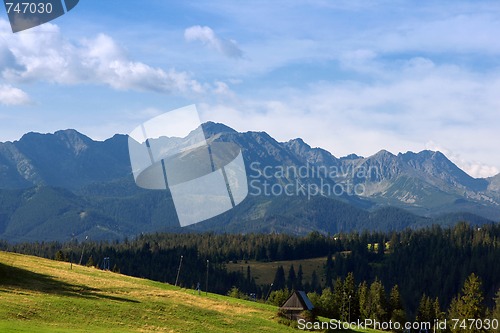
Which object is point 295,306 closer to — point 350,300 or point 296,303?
point 296,303

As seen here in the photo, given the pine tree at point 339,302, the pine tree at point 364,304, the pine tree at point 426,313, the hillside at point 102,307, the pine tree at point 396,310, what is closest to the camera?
the hillside at point 102,307

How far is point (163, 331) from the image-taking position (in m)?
58.6

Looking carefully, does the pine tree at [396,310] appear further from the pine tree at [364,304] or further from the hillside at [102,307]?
the hillside at [102,307]

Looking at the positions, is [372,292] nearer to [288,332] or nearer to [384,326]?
[384,326]

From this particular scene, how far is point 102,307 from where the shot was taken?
63625 millimetres

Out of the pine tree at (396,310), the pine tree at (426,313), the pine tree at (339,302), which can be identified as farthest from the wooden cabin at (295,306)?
the pine tree at (426,313)

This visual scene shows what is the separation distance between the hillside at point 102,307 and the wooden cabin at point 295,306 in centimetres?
187

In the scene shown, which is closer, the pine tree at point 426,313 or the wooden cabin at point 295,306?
the wooden cabin at point 295,306

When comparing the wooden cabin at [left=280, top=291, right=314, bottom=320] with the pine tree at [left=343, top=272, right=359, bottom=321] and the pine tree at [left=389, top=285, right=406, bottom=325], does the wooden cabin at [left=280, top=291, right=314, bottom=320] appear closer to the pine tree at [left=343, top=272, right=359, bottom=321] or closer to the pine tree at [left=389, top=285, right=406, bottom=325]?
the pine tree at [left=343, top=272, right=359, bottom=321]

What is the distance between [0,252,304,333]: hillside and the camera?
2183 inches

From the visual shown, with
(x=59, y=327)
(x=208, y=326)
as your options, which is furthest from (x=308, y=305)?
(x=59, y=327)

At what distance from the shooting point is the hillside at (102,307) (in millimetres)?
55438

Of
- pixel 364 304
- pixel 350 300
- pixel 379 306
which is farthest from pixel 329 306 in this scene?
pixel 379 306

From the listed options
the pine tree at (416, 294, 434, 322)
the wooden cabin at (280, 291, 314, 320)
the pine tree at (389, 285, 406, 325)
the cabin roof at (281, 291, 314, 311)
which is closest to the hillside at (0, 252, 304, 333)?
the wooden cabin at (280, 291, 314, 320)
